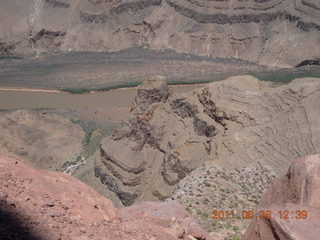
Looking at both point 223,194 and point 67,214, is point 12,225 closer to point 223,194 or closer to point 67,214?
point 67,214

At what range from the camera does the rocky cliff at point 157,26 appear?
67938 millimetres

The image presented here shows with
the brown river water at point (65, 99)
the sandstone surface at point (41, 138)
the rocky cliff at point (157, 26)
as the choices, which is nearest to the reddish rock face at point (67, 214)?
the sandstone surface at point (41, 138)

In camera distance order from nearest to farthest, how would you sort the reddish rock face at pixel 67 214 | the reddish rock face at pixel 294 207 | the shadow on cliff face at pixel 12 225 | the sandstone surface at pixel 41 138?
the shadow on cliff face at pixel 12 225 → the reddish rock face at pixel 67 214 → the reddish rock face at pixel 294 207 → the sandstone surface at pixel 41 138

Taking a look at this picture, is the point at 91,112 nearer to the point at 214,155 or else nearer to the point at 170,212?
the point at 214,155

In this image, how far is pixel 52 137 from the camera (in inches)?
1443

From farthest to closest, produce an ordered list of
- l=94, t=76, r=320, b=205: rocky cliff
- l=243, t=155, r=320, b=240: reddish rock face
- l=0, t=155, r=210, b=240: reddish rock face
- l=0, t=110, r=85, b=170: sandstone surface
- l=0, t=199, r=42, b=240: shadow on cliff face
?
l=0, t=110, r=85, b=170: sandstone surface, l=94, t=76, r=320, b=205: rocky cliff, l=243, t=155, r=320, b=240: reddish rock face, l=0, t=155, r=210, b=240: reddish rock face, l=0, t=199, r=42, b=240: shadow on cliff face

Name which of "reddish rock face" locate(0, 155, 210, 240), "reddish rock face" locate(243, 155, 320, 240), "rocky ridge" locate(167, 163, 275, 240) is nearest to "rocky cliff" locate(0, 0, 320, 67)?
"rocky ridge" locate(167, 163, 275, 240)

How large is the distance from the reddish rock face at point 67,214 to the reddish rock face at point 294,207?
153 cm

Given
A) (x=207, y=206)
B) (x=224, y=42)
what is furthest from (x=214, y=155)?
(x=224, y=42)

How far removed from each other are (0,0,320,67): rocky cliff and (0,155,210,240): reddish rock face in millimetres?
58359

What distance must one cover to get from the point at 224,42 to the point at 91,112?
110 feet

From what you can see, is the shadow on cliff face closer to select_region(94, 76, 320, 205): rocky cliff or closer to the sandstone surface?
select_region(94, 76, 320, 205): rocky cliff

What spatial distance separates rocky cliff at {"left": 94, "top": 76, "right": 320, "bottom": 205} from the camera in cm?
2008

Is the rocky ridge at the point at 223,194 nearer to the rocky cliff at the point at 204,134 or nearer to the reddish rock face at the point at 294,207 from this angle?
the rocky cliff at the point at 204,134
